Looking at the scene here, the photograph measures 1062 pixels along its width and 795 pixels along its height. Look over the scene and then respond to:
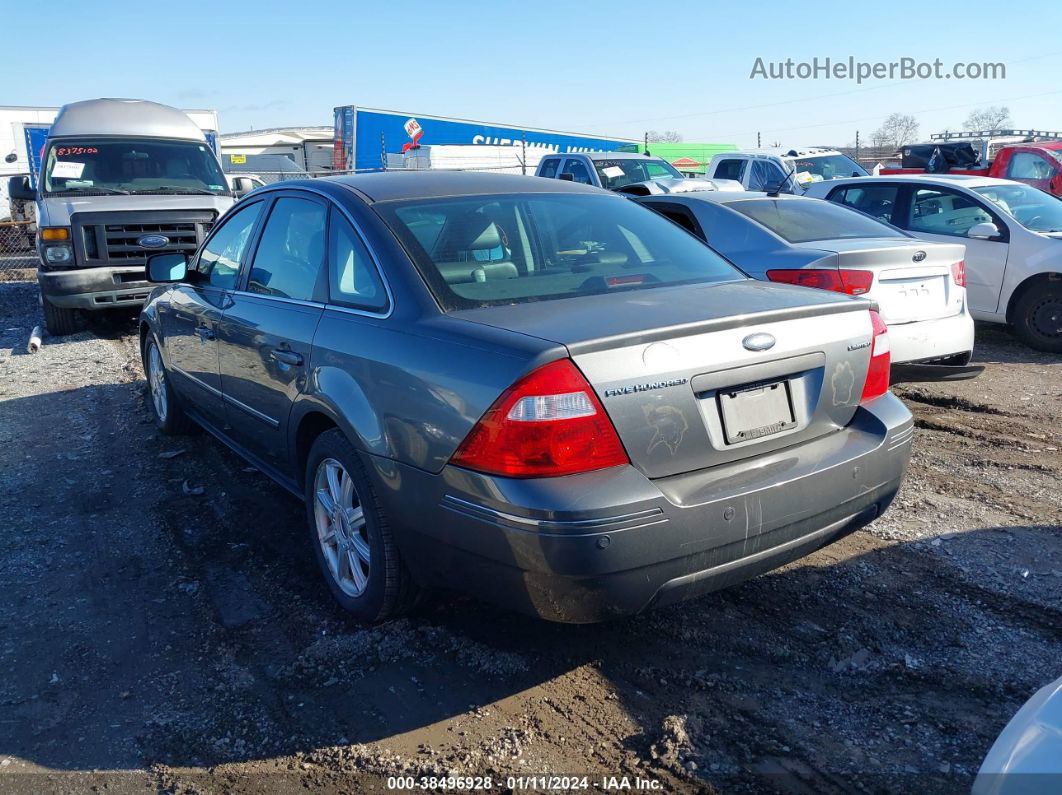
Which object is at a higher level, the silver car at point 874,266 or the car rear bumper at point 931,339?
the silver car at point 874,266

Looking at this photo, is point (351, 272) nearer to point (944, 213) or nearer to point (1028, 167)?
point (944, 213)

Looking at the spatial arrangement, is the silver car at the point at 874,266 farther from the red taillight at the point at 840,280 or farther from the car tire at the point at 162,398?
the car tire at the point at 162,398

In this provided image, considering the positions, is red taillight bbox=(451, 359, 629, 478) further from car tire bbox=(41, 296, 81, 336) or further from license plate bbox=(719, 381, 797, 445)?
car tire bbox=(41, 296, 81, 336)

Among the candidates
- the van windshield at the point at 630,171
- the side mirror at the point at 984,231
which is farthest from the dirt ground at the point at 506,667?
the van windshield at the point at 630,171

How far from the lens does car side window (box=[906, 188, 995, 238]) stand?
28.8 ft

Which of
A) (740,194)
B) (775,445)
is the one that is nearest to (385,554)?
(775,445)

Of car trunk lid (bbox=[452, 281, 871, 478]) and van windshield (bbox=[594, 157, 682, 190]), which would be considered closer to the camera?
Result: car trunk lid (bbox=[452, 281, 871, 478])

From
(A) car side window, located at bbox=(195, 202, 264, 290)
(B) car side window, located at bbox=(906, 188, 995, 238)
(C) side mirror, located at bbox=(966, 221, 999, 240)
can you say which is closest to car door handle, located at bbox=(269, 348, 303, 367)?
(A) car side window, located at bbox=(195, 202, 264, 290)

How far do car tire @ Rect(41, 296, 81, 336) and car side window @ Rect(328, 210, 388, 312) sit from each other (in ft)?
26.0

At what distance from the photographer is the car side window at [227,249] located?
15.5ft

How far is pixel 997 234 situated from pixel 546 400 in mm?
7492

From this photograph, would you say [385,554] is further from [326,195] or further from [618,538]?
[326,195]

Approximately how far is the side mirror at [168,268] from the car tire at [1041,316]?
749 cm

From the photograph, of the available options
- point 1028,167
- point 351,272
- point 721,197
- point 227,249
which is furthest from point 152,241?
point 1028,167
